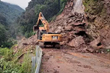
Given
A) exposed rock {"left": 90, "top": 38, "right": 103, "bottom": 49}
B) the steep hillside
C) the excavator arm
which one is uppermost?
the steep hillside

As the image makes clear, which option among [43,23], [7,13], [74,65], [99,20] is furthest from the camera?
[7,13]

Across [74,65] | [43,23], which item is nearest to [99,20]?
[43,23]

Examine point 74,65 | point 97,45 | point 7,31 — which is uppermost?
point 7,31

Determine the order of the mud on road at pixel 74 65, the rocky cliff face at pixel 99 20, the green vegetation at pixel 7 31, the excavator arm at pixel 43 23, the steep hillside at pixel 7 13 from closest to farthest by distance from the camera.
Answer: the mud on road at pixel 74 65, the rocky cliff face at pixel 99 20, the excavator arm at pixel 43 23, the green vegetation at pixel 7 31, the steep hillside at pixel 7 13

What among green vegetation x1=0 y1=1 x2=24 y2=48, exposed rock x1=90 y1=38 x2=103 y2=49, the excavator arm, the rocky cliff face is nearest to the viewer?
exposed rock x1=90 y1=38 x2=103 y2=49

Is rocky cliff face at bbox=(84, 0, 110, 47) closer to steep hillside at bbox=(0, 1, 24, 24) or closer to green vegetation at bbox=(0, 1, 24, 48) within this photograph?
green vegetation at bbox=(0, 1, 24, 48)

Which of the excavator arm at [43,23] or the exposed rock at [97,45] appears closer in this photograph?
the exposed rock at [97,45]

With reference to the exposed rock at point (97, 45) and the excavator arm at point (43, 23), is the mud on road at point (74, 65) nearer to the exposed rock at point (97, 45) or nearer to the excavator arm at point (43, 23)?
the exposed rock at point (97, 45)

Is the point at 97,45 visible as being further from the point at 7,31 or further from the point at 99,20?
the point at 7,31

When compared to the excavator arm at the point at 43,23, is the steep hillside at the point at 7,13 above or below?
above

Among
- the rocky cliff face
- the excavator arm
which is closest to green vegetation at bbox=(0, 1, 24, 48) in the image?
the excavator arm

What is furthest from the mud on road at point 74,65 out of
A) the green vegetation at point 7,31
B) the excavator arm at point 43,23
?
the excavator arm at point 43,23

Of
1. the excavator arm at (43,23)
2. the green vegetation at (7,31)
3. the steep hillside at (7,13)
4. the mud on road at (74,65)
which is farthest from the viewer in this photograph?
the steep hillside at (7,13)

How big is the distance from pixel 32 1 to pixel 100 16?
41.2 metres
